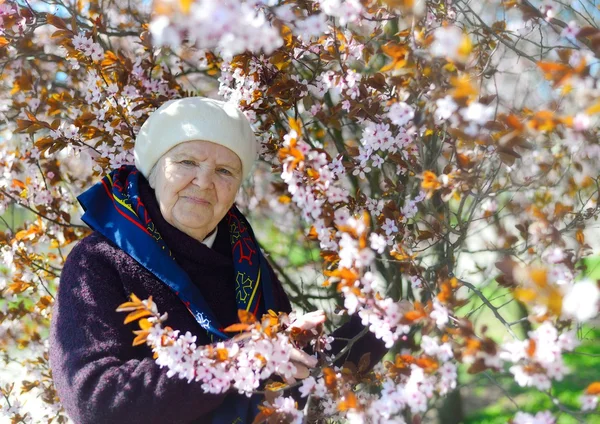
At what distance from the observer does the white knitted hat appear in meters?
2.21

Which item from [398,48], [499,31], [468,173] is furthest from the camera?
[499,31]

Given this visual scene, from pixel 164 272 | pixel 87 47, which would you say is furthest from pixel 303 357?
pixel 87 47

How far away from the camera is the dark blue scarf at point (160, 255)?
2074mm

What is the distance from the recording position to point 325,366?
1.84 meters

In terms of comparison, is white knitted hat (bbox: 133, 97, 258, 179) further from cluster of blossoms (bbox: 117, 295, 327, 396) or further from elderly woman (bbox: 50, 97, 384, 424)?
cluster of blossoms (bbox: 117, 295, 327, 396)

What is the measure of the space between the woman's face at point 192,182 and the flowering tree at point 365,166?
0.85 feet

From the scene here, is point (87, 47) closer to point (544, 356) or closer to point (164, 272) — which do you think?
point (164, 272)

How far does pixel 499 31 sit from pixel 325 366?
4.08 ft

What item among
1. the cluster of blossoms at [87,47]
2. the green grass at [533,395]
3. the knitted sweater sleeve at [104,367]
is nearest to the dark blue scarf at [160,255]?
the knitted sweater sleeve at [104,367]

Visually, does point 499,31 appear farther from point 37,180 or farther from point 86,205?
point 37,180

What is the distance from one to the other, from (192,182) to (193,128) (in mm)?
186

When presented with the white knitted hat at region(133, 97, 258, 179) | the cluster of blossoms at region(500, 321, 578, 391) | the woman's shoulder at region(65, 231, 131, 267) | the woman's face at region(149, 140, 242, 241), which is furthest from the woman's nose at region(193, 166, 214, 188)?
the cluster of blossoms at region(500, 321, 578, 391)

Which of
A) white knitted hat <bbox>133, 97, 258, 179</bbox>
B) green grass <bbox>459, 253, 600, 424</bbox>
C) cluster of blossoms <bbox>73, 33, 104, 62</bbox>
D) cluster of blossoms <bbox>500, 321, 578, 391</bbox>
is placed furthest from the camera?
green grass <bbox>459, 253, 600, 424</bbox>

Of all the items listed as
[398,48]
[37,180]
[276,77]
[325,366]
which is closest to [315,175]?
[398,48]
